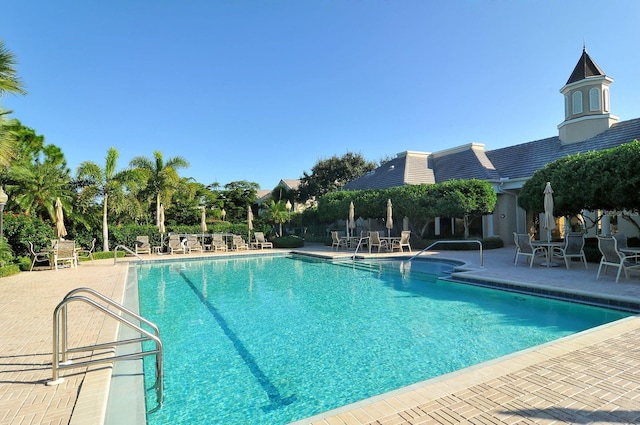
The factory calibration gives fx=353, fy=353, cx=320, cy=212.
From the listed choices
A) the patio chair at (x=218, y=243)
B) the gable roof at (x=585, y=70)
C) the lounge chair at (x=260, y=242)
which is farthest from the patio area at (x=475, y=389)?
the gable roof at (x=585, y=70)

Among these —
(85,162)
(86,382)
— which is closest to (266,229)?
(85,162)

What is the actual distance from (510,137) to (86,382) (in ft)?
98.1

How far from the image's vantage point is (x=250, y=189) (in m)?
38.1

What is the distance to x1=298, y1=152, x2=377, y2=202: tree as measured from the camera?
38.9m

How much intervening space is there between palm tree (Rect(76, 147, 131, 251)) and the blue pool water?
9.93 metres

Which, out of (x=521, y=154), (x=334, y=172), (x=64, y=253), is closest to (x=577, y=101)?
(x=521, y=154)

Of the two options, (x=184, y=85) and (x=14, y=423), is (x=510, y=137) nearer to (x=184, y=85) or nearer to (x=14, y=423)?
(x=184, y=85)

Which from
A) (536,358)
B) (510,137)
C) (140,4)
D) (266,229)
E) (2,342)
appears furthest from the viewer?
(510,137)

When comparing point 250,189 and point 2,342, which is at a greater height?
point 250,189

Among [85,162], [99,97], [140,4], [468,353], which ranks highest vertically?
[140,4]

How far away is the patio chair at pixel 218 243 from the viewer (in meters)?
21.1

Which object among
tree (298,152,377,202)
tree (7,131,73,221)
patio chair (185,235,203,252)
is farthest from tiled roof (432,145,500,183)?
tree (7,131,73,221)

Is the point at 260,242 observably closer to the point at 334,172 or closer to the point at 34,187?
the point at 34,187

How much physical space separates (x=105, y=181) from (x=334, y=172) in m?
24.3
